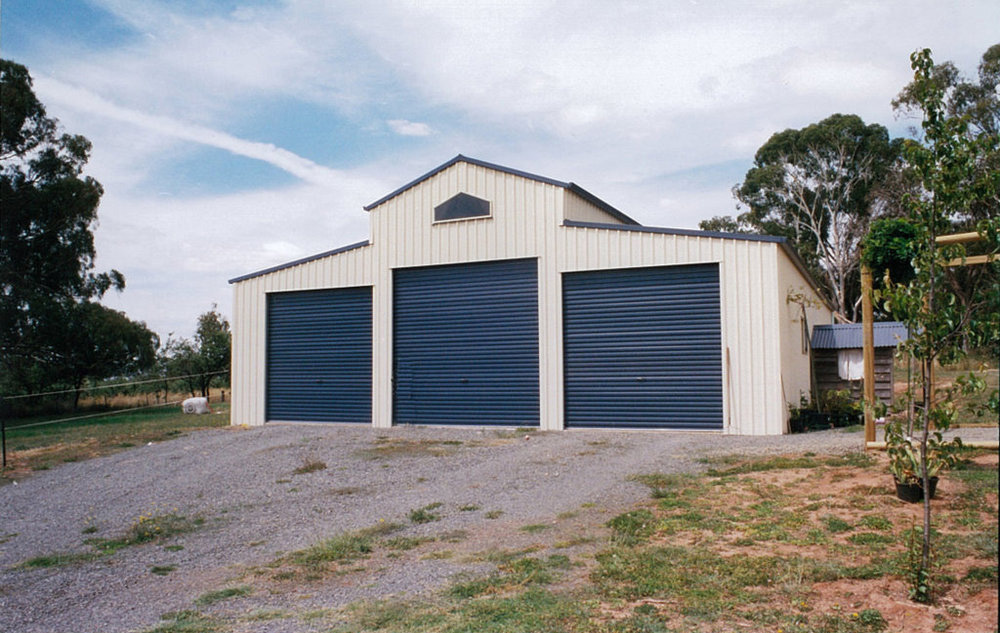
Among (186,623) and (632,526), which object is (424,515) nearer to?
(632,526)

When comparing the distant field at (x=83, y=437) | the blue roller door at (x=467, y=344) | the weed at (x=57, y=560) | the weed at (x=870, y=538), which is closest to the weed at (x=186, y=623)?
the weed at (x=57, y=560)

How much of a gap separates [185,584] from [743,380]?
10325 millimetres

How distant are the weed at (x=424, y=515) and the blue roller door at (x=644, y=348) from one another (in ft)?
22.6

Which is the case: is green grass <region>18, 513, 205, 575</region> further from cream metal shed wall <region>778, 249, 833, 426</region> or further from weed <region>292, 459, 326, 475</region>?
cream metal shed wall <region>778, 249, 833, 426</region>

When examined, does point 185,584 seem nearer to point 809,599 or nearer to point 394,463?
point 809,599

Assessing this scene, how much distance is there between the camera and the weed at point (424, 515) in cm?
764

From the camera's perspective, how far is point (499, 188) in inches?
618

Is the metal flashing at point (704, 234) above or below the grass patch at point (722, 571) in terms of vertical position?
above

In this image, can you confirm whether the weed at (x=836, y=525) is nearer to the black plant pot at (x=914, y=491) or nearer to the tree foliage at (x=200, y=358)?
the black plant pot at (x=914, y=491)

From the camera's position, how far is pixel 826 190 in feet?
119

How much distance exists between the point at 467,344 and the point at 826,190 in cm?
2774

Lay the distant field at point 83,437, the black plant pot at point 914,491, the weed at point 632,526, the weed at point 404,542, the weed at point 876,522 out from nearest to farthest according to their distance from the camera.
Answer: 1. the weed at point 876,522
2. the weed at point 632,526
3. the weed at point 404,542
4. the black plant pot at point 914,491
5. the distant field at point 83,437

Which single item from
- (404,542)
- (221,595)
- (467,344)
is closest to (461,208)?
(467,344)

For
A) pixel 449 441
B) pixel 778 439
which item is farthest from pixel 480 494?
pixel 778 439
